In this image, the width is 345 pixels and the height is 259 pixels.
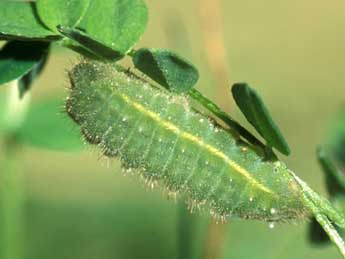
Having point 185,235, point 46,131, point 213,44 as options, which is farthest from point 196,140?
point 213,44

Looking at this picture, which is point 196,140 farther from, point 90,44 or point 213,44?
point 213,44

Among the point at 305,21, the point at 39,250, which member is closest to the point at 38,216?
the point at 39,250

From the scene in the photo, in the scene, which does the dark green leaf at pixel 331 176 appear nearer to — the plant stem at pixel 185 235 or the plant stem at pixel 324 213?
the plant stem at pixel 324 213

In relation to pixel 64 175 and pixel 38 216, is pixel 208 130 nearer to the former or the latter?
pixel 38 216

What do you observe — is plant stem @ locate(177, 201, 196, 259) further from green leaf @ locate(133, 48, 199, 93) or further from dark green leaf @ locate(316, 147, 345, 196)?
green leaf @ locate(133, 48, 199, 93)

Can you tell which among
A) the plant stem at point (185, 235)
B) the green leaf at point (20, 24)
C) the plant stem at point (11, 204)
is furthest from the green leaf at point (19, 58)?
the plant stem at point (185, 235)
